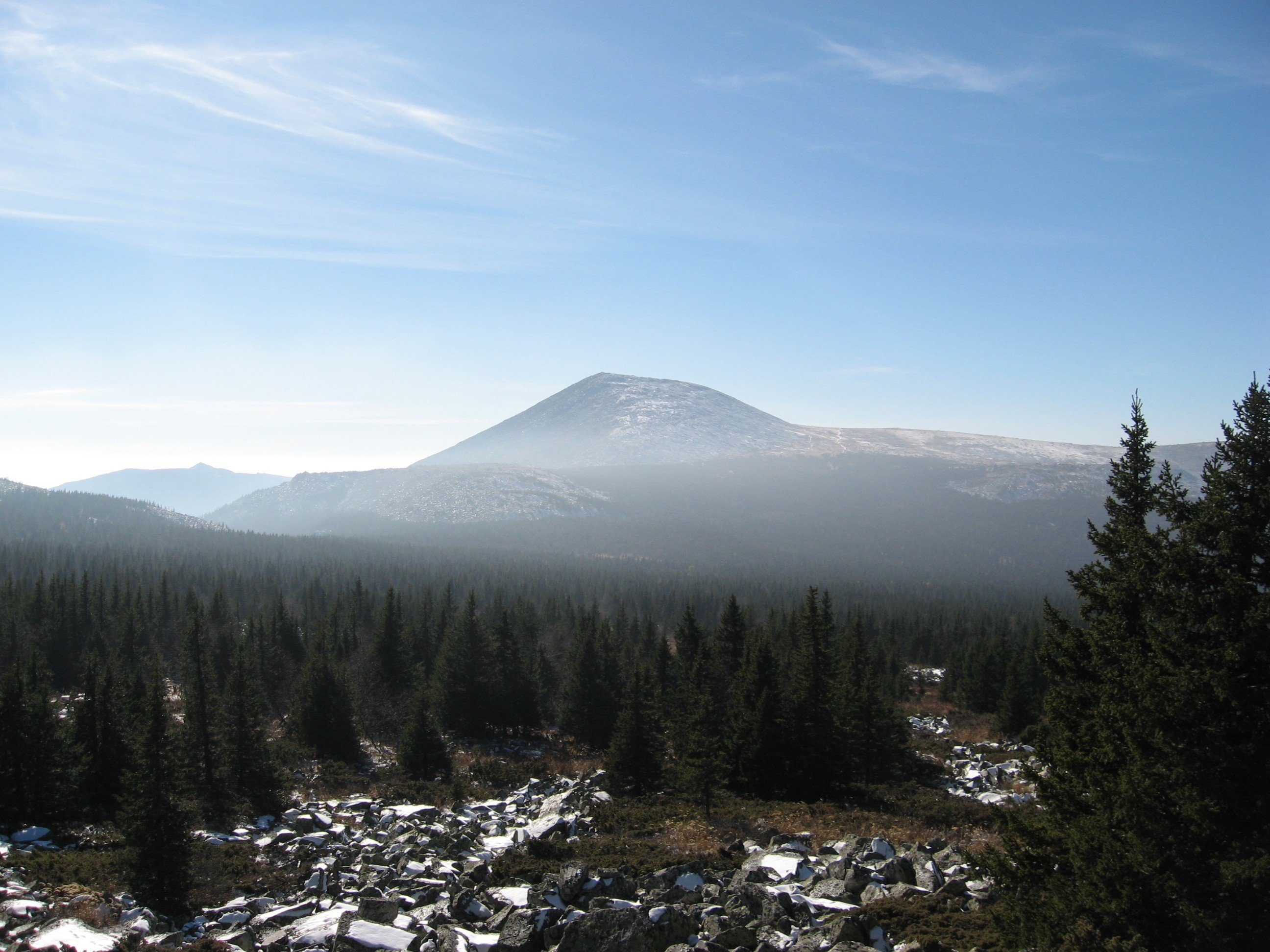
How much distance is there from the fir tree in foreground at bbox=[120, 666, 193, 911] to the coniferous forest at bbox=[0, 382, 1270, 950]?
0.08 meters

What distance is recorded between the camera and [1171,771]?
12.6m

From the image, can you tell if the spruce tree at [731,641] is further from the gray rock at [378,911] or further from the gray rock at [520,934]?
the gray rock at [378,911]

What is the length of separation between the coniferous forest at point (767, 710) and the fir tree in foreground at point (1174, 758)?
0.05m

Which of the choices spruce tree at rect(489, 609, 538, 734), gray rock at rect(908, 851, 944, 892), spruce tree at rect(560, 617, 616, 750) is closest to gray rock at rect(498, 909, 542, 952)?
gray rock at rect(908, 851, 944, 892)

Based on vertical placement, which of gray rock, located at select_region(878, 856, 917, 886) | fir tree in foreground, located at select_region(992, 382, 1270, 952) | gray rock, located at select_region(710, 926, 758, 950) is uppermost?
fir tree in foreground, located at select_region(992, 382, 1270, 952)

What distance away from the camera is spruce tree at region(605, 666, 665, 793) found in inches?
1591

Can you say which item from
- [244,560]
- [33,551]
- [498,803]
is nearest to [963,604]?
[498,803]

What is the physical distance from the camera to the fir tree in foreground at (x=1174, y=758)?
12.2 metres

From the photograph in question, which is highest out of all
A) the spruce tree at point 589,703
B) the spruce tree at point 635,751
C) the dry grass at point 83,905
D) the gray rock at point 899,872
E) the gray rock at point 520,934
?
the gray rock at point 520,934

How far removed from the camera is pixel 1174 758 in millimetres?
12617

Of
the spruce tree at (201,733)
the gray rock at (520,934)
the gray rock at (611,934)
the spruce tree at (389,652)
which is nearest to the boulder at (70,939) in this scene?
the gray rock at (520,934)

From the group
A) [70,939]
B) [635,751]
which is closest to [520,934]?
[70,939]

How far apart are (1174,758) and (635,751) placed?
3179 centimetres

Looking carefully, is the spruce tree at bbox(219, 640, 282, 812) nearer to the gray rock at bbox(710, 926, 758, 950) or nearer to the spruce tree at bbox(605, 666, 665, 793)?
the spruce tree at bbox(605, 666, 665, 793)
